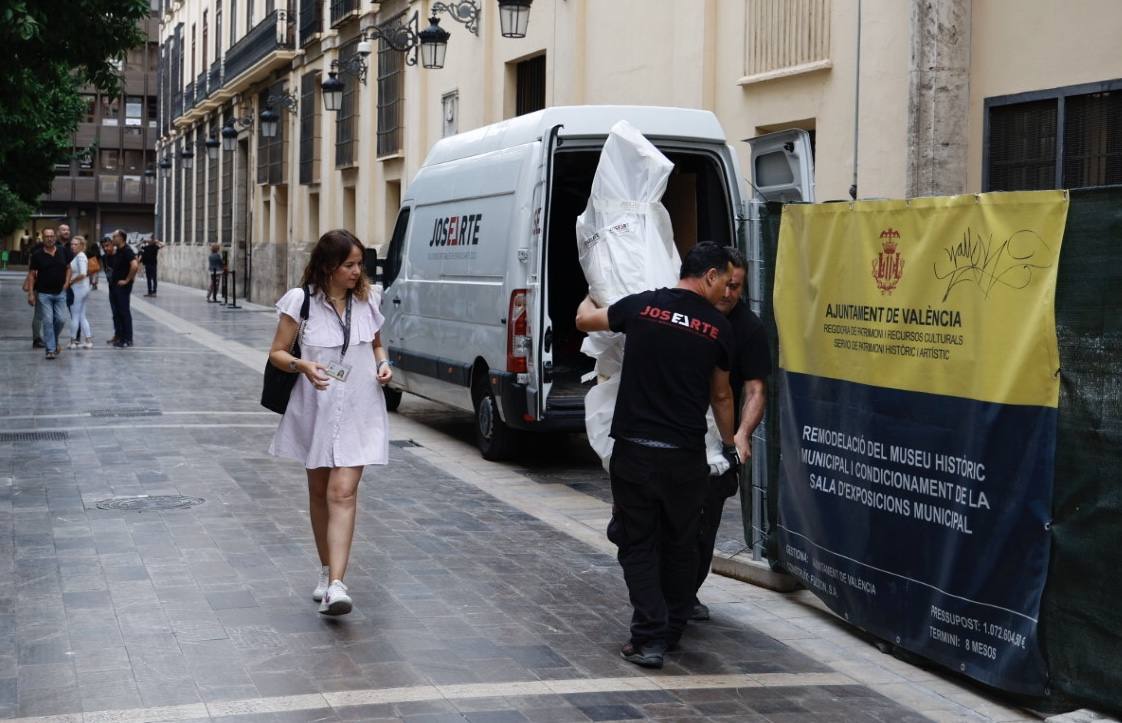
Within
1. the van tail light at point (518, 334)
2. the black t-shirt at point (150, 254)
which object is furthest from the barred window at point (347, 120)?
the van tail light at point (518, 334)

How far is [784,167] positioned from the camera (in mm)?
7613

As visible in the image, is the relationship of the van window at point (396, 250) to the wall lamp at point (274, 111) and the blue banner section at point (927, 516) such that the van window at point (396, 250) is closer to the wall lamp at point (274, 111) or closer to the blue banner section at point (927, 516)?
the blue banner section at point (927, 516)

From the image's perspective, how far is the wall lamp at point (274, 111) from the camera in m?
33.7

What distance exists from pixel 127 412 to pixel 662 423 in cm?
945

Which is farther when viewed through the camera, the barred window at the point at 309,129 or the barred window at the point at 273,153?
the barred window at the point at 273,153

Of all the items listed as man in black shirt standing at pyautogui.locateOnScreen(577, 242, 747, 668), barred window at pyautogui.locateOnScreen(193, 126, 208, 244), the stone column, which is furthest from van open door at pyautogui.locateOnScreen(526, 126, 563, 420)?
barred window at pyautogui.locateOnScreen(193, 126, 208, 244)

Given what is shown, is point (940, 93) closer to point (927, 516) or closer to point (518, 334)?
point (518, 334)

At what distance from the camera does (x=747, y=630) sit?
6.75m

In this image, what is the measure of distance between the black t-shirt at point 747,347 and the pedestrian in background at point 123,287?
17755 mm

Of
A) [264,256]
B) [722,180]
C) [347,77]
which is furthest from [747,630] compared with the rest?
[264,256]

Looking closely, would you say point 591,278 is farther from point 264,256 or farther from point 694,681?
point 264,256

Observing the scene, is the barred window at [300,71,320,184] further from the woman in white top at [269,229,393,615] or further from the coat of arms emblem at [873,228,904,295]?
the coat of arms emblem at [873,228,904,295]

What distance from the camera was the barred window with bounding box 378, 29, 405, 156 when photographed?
90.0ft

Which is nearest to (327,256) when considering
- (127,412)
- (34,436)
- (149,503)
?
(149,503)
